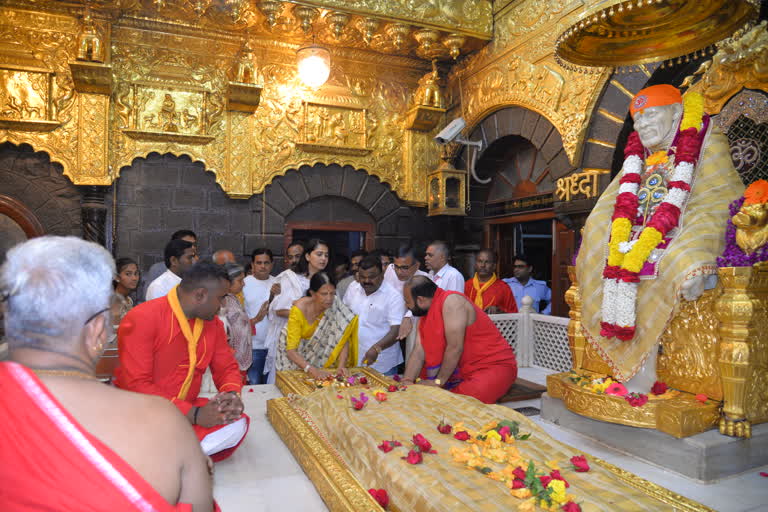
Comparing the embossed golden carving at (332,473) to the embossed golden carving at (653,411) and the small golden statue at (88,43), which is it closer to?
the embossed golden carving at (653,411)

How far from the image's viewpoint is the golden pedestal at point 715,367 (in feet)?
9.16

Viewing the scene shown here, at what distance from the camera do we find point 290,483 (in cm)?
256

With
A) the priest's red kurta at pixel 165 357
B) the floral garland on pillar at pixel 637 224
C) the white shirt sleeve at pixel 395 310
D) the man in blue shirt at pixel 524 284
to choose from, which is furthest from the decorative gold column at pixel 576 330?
the man in blue shirt at pixel 524 284

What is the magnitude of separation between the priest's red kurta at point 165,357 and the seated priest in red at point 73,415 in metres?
1.44

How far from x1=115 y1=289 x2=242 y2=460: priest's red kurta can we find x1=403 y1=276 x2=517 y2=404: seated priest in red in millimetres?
1410

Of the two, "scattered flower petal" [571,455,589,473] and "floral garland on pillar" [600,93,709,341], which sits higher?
"floral garland on pillar" [600,93,709,341]

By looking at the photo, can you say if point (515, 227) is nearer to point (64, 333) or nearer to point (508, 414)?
point (508, 414)

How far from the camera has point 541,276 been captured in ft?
26.1

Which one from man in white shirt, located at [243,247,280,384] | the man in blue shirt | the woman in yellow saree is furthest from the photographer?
the man in blue shirt

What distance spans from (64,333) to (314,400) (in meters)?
2.30

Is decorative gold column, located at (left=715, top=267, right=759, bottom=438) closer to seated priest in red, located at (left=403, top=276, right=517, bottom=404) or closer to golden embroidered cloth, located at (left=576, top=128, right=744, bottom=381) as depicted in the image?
golden embroidered cloth, located at (left=576, top=128, right=744, bottom=381)

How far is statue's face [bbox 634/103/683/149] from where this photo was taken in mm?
3438

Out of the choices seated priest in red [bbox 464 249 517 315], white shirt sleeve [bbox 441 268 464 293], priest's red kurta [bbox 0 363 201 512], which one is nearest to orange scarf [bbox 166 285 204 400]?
priest's red kurta [bbox 0 363 201 512]

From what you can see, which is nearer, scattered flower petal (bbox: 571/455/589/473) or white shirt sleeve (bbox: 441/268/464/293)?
scattered flower petal (bbox: 571/455/589/473)
